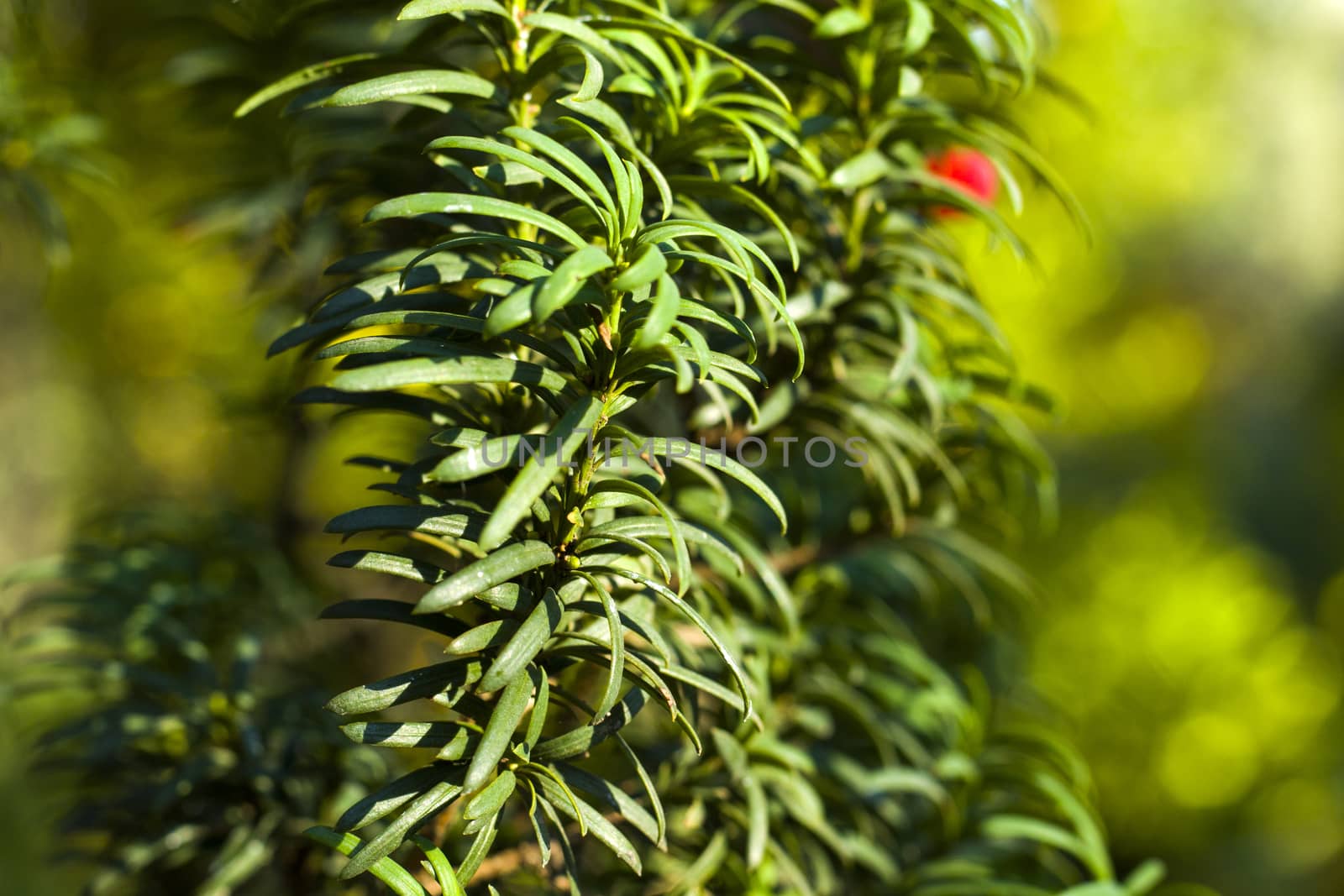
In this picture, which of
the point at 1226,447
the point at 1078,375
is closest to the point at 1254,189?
the point at 1226,447

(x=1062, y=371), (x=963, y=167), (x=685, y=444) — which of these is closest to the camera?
(x=685, y=444)

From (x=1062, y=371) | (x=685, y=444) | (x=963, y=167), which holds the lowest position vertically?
(x=1062, y=371)

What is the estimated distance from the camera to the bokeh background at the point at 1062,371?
1.00m

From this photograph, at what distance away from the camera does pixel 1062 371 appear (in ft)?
8.90

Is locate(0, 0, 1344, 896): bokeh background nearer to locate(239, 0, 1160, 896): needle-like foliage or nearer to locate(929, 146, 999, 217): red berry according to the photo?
locate(929, 146, 999, 217): red berry

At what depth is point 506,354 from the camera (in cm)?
46

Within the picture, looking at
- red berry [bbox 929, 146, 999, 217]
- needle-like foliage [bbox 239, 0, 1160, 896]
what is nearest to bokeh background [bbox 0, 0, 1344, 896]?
red berry [bbox 929, 146, 999, 217]

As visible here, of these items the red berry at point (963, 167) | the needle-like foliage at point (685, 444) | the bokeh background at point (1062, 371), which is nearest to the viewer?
the needle-like foliage at point (685, 444)

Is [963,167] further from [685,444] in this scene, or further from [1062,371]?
[1062,371]

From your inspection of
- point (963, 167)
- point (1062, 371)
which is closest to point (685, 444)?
point (963, 167)

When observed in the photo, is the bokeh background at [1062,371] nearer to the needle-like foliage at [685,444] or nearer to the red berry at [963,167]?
the red berry at [963,167]

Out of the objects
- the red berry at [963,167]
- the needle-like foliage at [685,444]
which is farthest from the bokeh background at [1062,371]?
the needle-like foliage at [685,444]

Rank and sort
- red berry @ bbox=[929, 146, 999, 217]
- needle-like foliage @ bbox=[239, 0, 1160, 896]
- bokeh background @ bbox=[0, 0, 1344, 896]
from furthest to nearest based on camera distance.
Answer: bokeh background @ bbox=[0, 0, 1344, 896]
red berry @ bbox=[929, 146, 999, 217]
needle-like foliage @ bbox=[239, 0, 1160, 896]

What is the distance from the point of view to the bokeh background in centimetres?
100
